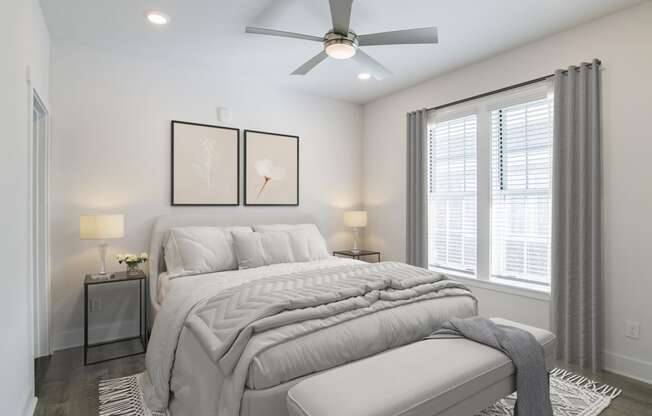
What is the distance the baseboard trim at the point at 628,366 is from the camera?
257cm

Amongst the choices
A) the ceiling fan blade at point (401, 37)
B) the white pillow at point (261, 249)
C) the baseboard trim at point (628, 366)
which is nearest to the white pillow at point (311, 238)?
the white pillow at point (261, 249)

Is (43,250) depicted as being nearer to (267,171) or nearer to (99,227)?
(99,227)

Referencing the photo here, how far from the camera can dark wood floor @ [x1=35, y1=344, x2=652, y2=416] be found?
87.4 inches

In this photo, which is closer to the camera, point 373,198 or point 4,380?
point 4,380

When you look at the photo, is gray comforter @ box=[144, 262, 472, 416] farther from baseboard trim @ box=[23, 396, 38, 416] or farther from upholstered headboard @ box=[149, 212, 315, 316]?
upholstered headboard @ box=[149, 212, 315, 316]

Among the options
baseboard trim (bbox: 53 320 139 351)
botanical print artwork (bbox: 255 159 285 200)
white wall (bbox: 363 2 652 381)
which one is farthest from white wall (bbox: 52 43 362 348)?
white wall (bbox: 363 2 652 381)

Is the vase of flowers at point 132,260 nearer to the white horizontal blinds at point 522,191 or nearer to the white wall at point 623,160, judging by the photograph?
the white horizontal blinds at point 522,191

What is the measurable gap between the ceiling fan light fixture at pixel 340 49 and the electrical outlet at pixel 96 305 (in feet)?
9.88

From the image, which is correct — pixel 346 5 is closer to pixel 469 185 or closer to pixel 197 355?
pixel 197 355

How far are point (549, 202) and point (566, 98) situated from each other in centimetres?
88

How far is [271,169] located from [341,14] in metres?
2.33

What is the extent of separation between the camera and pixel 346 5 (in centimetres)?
210

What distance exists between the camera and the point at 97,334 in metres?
3.30

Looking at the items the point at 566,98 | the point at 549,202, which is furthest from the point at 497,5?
the point at 549,202
